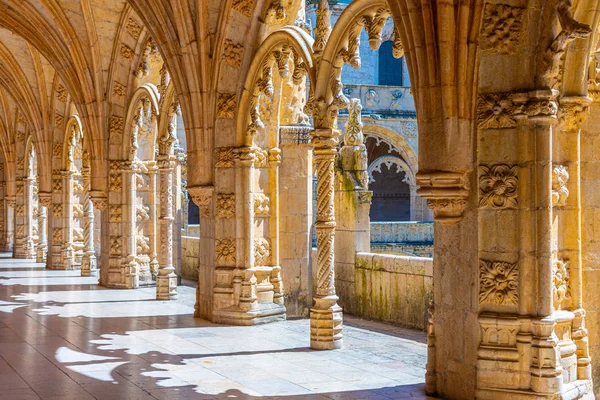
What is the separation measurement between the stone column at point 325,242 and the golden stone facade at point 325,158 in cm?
2

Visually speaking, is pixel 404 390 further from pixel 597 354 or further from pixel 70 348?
pixel 70 348

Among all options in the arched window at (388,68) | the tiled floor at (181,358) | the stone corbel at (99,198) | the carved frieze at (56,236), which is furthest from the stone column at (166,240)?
the arched window at (388,68)

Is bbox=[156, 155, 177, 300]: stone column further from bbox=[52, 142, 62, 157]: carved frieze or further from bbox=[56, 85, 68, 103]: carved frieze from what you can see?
bbox=[52, 142, 62, 157]: carved frieze

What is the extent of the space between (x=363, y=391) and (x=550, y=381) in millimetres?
1419

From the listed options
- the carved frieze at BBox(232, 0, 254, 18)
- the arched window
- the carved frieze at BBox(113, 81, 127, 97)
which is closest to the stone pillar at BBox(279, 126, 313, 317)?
the carved frieze at BBox(232, 0, 254, 18)

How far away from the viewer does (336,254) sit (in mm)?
10914

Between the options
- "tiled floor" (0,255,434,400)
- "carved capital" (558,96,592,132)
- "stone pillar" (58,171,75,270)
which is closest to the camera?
"carved capital" (558,96,592,132)

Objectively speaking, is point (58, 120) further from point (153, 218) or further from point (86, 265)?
point (153, 218)

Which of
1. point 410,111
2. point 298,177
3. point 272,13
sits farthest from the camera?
point 410,111

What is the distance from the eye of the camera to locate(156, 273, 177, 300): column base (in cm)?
1226

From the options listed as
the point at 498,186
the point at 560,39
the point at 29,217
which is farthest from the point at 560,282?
the point at 29,217

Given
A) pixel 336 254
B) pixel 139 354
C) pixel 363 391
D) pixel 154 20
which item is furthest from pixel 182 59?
pixel 363 391

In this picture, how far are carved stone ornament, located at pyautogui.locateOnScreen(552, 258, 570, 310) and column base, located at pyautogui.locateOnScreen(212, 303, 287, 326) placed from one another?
4632 millimetres

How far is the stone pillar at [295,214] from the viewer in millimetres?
10250
